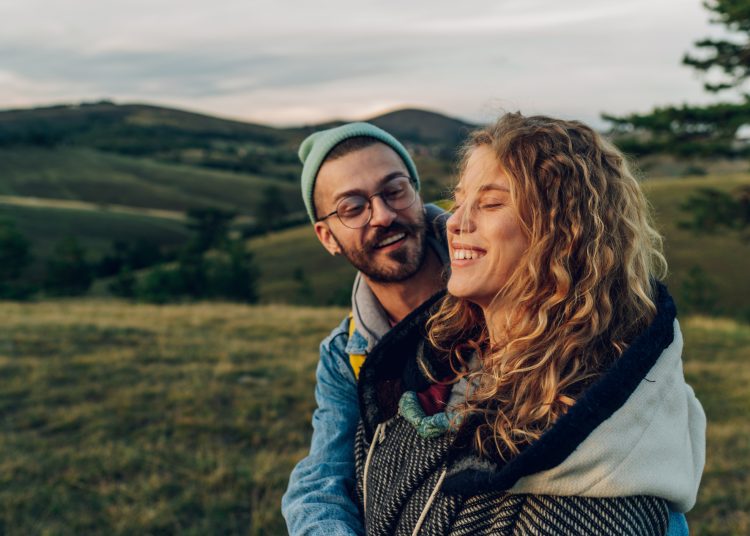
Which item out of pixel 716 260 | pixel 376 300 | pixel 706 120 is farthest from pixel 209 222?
pixel 376 300

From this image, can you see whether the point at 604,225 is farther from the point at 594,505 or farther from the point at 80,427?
the point at 80,427

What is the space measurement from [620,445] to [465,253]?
703 mm

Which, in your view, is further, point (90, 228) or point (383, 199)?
point (90, 228)

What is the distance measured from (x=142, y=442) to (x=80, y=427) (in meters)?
0.82

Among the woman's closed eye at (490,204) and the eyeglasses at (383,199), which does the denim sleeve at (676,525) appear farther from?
the eyeglasses at (383,199)

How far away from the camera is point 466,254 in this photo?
1875mm

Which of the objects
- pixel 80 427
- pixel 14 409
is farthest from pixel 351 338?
pixel 14 409

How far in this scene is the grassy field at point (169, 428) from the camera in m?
4.37

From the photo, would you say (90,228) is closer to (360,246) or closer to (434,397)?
(360,246)

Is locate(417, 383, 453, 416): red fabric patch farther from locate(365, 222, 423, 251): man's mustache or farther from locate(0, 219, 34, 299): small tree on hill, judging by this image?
locate(0, 219, 34, 299): small tree on hill

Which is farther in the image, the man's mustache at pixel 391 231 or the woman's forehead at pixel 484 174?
the man's mustache at pixel 391 231

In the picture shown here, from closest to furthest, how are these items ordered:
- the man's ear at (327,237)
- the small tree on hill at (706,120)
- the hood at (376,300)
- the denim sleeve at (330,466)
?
the denim sleeve at (330,466) → the hood at (376,300) → the man's ear at (327,237) → the small tree on hill at (706,120)

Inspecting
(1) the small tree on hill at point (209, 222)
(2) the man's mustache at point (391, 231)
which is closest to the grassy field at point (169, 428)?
(2) the man's mustache at point (391, 231)

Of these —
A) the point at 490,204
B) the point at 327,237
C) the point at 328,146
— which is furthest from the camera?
the point at 327,237
